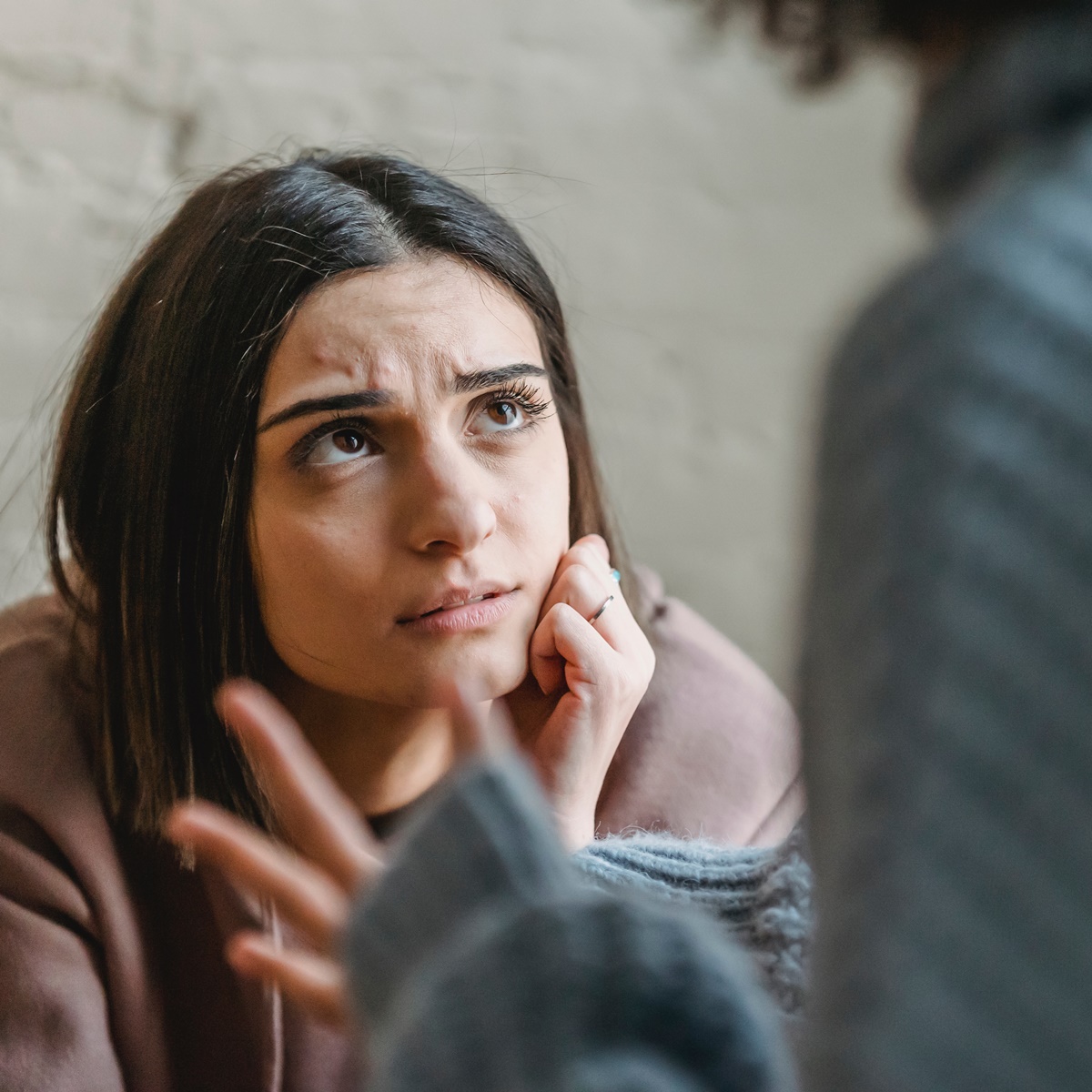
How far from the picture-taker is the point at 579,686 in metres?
0.96

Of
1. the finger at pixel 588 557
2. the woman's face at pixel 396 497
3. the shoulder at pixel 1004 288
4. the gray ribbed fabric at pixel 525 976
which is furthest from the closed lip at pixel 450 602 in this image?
the shoulder at pixel 1004 288

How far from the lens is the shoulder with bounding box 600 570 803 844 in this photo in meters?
1.10

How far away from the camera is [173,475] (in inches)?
36.4

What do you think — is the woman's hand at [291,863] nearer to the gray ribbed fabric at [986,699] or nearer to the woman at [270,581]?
the gray ribbed fabric at [986,699]

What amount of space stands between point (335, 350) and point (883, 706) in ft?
1.98

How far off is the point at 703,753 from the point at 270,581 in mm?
455

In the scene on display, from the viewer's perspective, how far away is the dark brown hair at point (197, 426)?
0.90 m

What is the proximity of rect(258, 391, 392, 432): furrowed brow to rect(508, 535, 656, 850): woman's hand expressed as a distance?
0.21m

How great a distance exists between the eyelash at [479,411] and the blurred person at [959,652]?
1.74 ft

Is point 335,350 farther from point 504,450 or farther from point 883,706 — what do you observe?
point 883,706

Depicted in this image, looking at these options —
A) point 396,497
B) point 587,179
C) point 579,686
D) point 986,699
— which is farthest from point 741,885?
point 587,179

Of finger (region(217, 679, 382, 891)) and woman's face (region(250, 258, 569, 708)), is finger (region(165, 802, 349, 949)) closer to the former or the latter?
finger (region(217, 679, 382, 891))

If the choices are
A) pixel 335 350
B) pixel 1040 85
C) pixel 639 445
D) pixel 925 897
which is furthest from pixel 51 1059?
pixel 639 445

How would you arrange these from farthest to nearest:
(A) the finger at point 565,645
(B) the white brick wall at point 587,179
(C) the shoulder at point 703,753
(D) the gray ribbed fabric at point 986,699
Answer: (B) the white brick wall at point 587,179, (C) the shoulder at point 703,753, (A) the finger at point 565,645, (D) the gray ribbed fabric at point 986,699
